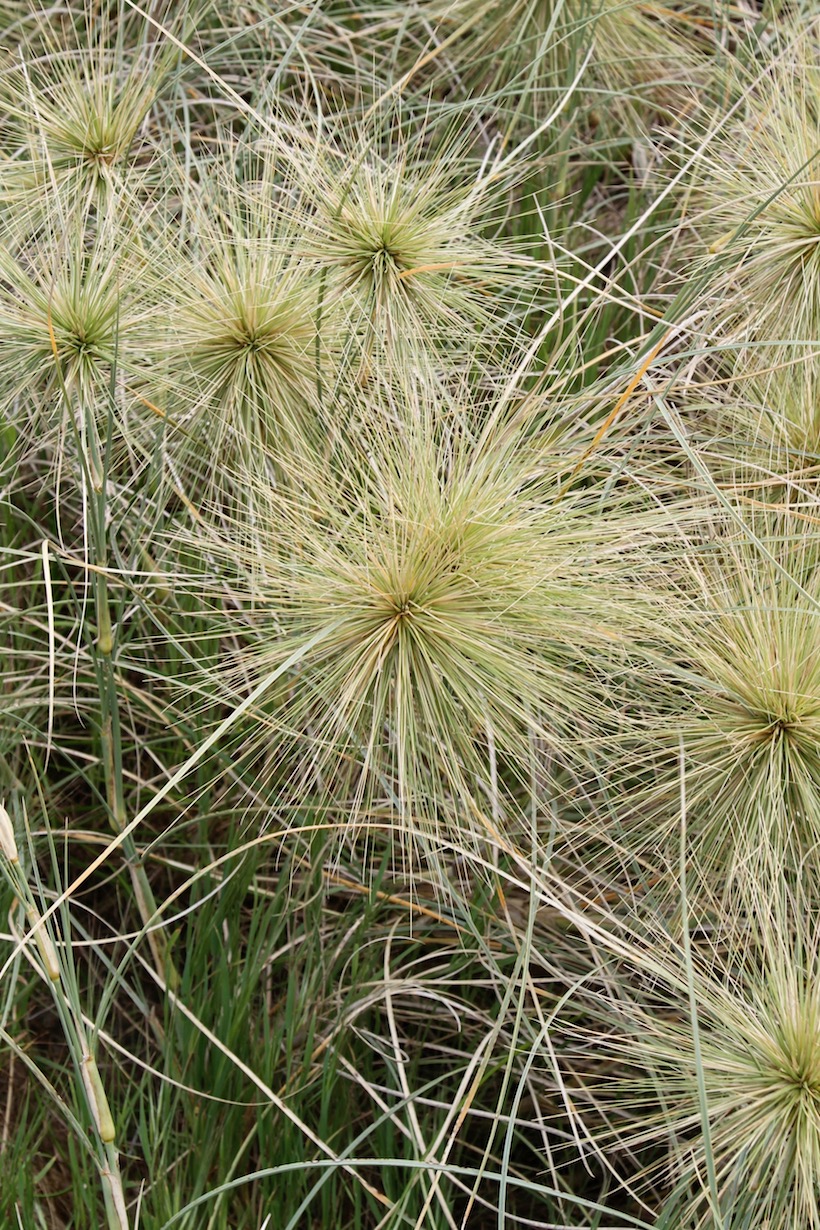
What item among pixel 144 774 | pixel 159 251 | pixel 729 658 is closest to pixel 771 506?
pixel 729 658

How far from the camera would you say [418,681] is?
0.60 m

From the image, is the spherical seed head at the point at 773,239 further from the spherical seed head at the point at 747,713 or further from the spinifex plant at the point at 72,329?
the spinifex plant at the point at 72,329

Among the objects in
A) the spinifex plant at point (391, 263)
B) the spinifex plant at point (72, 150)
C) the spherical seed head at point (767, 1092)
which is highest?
the spinifex plant at point (72, 150)

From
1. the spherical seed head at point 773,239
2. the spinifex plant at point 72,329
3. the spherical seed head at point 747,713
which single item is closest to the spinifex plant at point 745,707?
the spherical seed head at point 747,713

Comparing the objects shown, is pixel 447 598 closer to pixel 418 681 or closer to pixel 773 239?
pixel 418 681

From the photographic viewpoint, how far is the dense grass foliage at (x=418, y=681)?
0.61m

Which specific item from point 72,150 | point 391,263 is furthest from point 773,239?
point 72,150

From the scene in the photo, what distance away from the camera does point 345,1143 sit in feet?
2.54

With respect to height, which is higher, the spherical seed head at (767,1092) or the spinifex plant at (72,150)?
the spinifex plant at (72,150)

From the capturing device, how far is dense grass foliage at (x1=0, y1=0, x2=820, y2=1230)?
61 centimetres

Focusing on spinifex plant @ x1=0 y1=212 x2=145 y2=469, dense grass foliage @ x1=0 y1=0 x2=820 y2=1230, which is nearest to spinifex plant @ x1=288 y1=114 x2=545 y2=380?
dense grass foliage @ x1=0 y1=0 x2=820 y2=1230

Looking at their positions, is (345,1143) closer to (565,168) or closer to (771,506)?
(771,506)

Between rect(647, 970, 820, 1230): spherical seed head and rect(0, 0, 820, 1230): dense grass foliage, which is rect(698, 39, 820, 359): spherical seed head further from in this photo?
rect(647, 970, 820, 1230): spherical seed head

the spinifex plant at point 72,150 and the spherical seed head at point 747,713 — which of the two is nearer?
the spherical seed head at point 747,713
